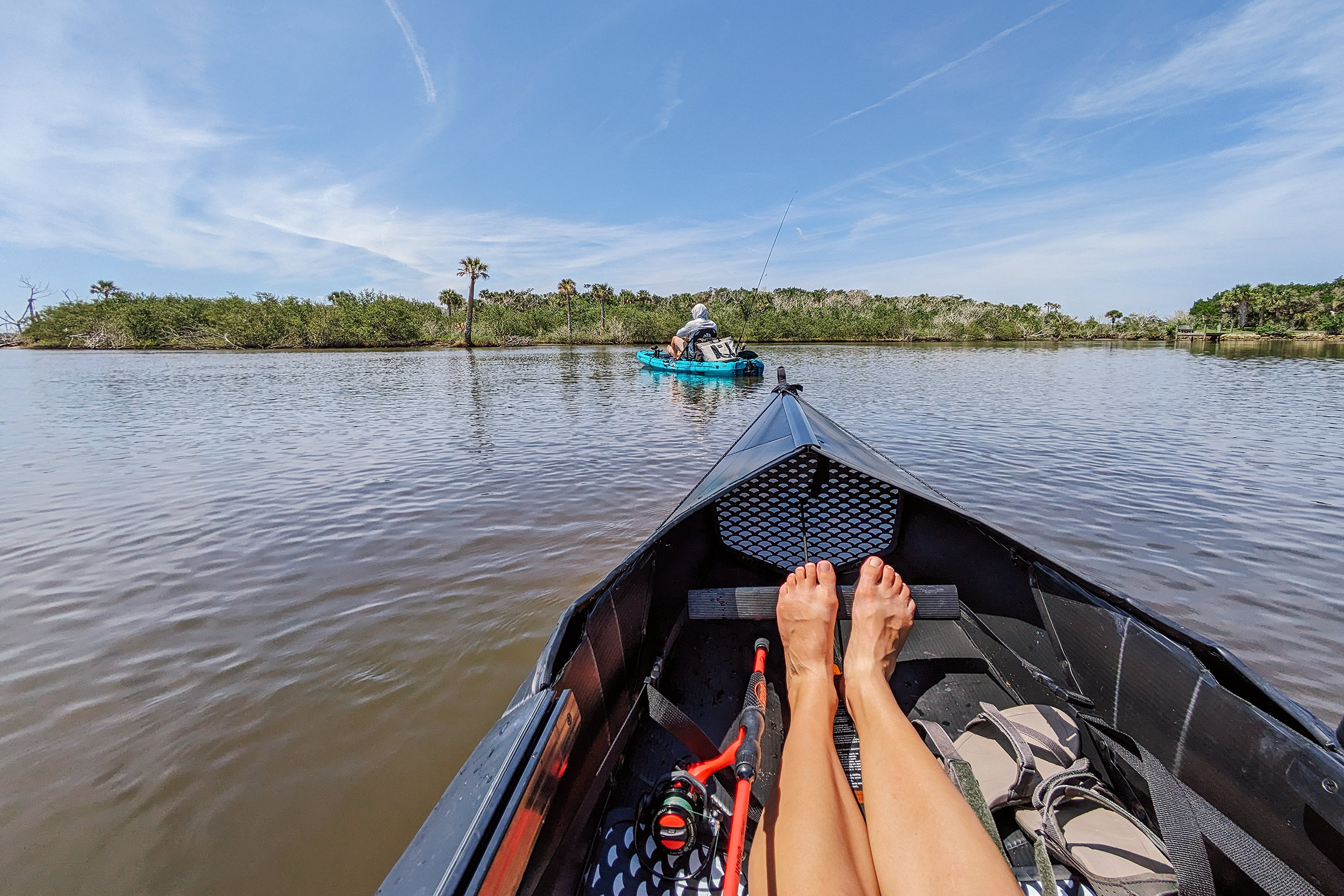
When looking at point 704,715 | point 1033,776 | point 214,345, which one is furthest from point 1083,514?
point 214,345

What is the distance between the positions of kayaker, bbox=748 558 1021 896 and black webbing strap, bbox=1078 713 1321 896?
1.78 feet

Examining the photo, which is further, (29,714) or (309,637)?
(309,637)

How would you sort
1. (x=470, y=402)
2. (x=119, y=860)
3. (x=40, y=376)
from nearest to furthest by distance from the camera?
(x=119, y=860), (x=470, y=402), (x=40, y=376)

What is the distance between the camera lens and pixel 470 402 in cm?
1436

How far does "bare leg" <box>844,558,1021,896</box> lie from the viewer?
1.19 m

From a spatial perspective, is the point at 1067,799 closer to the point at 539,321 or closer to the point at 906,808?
the point at 906,808

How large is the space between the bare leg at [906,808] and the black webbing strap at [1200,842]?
1.79 ft

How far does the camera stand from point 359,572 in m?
4.23

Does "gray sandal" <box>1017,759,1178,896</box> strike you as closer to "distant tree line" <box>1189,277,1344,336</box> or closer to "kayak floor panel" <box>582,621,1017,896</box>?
"kayak floor panel" <box>582,621,1017,896</box>

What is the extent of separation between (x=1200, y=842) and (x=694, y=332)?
2172 cm

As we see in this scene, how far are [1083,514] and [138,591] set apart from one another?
9.03 metres

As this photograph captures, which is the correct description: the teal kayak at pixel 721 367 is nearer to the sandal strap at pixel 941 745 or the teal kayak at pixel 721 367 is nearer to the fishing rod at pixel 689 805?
the sandal strap at pixel 941 745

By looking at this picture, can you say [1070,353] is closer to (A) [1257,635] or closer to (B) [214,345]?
(A) [1257,635]

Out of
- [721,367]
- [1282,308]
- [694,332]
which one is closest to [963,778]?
[721,367]
